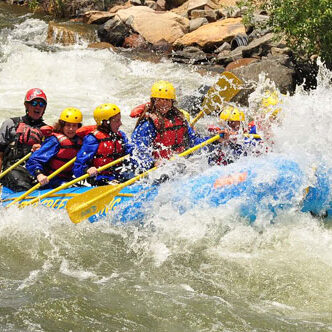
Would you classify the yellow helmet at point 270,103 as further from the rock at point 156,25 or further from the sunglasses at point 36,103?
the rock at point 156,25

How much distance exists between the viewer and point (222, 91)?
7.37 m

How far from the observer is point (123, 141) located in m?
5.70

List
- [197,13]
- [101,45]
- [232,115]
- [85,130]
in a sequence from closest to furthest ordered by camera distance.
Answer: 1. [85,130]
2. [232,115]
3. [101,45]
4. [197,13]

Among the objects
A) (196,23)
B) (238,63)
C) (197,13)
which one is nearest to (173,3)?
(197,13)

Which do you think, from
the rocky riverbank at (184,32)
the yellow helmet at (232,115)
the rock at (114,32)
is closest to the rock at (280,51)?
the rocky riverbank at (184,32)

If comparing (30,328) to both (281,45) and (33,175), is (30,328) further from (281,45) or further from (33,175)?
(281,45)

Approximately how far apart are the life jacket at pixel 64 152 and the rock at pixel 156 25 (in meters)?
10.3

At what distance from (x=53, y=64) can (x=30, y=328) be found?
1034 centimetres

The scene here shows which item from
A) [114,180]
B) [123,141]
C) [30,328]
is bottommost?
[30,328]

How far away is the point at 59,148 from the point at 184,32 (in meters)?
11.1

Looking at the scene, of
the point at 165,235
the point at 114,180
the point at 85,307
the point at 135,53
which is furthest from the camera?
the point at 135,53

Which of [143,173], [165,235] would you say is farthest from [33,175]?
[165,235]

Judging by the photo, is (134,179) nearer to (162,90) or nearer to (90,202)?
(90,202)

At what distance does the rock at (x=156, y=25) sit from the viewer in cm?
1578
